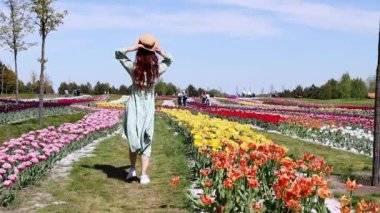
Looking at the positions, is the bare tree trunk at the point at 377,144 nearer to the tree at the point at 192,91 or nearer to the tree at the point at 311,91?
the tree at the point at 311,91

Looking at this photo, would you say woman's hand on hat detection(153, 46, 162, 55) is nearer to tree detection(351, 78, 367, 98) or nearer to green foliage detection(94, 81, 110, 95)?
tree detection(351, 78, 367, 98)

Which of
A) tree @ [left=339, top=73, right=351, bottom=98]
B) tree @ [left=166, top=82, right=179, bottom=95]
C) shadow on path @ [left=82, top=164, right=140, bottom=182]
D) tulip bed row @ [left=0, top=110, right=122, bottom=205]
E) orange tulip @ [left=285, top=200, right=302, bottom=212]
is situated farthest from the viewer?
tree @ [left=166, top=82, right=179, bottom=95]

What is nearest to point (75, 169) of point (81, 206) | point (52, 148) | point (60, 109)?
point (52, 148)

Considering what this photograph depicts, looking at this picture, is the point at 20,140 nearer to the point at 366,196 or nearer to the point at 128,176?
the point at 128,176

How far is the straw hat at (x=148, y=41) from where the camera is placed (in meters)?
7.44

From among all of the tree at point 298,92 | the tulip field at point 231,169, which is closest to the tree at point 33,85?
the tree at point 298,92

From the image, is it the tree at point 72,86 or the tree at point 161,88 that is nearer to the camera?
the tree at point 161,88

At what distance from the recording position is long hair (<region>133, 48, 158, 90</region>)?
24.7ft

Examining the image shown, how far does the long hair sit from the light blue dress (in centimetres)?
10

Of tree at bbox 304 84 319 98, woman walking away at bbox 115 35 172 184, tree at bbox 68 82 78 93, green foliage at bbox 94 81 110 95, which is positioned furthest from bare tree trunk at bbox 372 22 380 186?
tree at bbox 68 82 78 93

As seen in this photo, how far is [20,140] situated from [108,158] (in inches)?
97.2

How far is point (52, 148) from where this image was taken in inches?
329

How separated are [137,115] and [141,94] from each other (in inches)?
12.4

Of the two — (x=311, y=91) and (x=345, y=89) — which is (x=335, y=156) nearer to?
(x=345, y=89)
